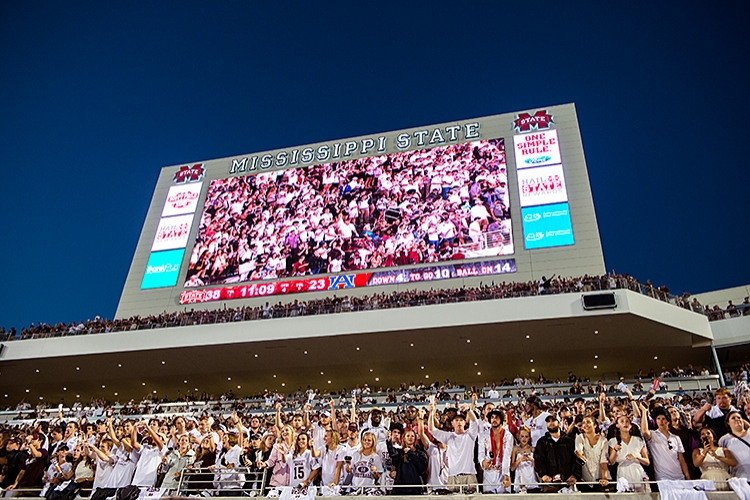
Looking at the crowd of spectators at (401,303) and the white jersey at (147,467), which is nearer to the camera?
the white jersey at (147,467)

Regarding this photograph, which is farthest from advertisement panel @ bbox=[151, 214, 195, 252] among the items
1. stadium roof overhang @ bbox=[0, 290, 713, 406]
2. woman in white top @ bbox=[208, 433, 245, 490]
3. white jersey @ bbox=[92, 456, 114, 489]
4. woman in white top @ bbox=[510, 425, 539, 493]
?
woman in white top @ bbox=[510, 425, 539, 493]

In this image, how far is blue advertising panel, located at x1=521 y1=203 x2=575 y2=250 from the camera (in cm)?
2745

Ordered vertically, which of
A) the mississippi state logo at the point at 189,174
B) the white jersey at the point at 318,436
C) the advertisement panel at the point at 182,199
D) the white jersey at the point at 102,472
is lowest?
the white jersey at the point at 102,472

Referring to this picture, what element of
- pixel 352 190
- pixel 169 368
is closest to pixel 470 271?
pixel 352 190

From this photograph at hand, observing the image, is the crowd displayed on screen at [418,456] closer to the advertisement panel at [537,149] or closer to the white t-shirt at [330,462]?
the white t-shirt at [330,462]

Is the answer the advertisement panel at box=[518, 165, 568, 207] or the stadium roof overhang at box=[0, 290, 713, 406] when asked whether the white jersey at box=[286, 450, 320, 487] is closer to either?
the stadium roof overhang at box=[0, 290, 713, 406]

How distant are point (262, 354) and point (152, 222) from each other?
47.1ft

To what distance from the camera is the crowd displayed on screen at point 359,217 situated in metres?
28.8

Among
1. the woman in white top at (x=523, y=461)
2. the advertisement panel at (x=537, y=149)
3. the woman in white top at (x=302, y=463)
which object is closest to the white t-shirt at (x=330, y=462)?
the woman in white top at (x=302, y=463)

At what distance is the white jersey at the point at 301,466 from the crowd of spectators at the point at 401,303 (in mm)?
16221

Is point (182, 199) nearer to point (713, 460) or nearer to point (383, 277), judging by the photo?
point (383, 277)

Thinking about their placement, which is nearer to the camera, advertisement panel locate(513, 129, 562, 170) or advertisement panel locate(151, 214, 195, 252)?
advertisement panel locate(513, 129, 562, 170)

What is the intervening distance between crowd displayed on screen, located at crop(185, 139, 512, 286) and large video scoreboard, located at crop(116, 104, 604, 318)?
66 mm

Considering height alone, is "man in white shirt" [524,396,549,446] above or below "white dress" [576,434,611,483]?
above
